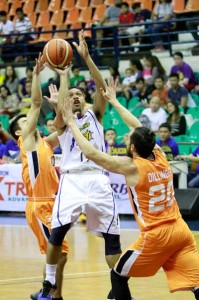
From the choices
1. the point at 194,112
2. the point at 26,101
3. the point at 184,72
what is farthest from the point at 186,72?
the point at 26,101

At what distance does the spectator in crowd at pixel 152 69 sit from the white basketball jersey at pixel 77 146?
10028 millimetres

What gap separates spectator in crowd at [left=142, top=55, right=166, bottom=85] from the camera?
18.2 m

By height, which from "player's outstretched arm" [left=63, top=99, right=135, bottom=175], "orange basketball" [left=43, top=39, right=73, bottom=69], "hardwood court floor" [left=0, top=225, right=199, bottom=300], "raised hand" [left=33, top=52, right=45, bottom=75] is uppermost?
"orange basketball" [left=43, top=39, right=73, bottom=69]

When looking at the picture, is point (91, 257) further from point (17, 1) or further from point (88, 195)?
point (17, 1)

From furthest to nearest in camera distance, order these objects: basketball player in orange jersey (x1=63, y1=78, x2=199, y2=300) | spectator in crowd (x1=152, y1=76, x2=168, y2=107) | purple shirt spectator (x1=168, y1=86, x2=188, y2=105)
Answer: spectator in crowd (x1=152, y1=76, x2=168, y2=107) < purple shirt spectator (x1=168, y1=86, x2=188, y2=105) < basketball player in orange jersey (x1=63, y1=78, x2=199, y2=300)

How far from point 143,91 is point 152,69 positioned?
86 cm

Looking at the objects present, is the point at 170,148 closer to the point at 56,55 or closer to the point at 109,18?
the point at 56,55

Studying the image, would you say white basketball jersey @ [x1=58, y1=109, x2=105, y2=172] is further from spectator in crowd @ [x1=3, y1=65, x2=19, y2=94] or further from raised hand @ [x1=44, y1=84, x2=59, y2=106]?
spectator in crowd @ [x1=3, y1=65, x2=19, y2=94]

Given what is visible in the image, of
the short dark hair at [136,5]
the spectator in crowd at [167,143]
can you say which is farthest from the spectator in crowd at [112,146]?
the short dark hair at [136,5]

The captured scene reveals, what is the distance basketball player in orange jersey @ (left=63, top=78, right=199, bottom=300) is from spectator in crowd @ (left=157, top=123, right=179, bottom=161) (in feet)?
23.7

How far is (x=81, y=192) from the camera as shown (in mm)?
7930

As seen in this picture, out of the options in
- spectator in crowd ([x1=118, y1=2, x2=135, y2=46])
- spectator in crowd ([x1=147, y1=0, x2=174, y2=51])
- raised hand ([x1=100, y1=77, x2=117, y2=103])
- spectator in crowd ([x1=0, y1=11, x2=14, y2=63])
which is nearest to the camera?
raised hand ([x1=100, y1=77, x2=117, y2=103])

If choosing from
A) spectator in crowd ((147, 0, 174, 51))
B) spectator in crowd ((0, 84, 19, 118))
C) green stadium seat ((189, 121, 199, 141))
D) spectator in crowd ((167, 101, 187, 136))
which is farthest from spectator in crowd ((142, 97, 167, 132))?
spectator in crowd ((0, 84, 19, 118))

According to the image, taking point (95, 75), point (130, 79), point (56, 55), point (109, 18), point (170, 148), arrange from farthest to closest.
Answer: point (109, 18) < point (130, 79) < point (170, 148) < point (56, 55) < point (95, 75)
